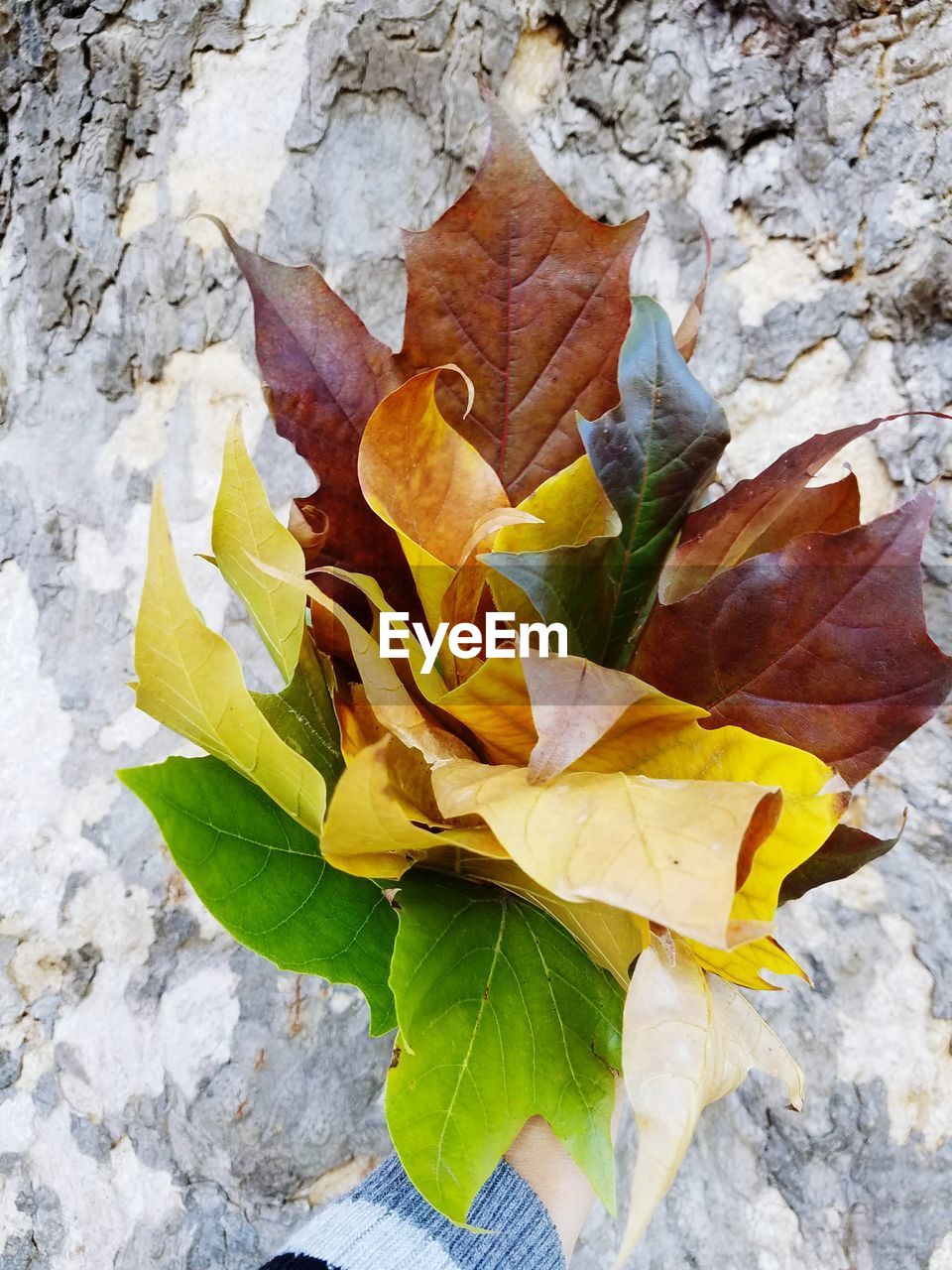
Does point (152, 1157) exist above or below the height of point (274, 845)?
below

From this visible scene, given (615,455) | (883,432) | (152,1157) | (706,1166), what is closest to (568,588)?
(615,455)

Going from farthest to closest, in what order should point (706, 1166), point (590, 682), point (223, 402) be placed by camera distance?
point (223, 402) → point (706, 1166) → point (590, 682)

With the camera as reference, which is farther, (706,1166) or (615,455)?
(706,1166)

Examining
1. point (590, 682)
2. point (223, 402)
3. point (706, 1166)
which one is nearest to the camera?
point (590, 682)

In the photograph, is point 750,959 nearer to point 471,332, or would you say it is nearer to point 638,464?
point 638,464

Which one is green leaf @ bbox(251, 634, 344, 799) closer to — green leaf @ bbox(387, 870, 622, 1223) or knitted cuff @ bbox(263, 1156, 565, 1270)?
green leaf @ bbox(387, 870, 622, 1223)

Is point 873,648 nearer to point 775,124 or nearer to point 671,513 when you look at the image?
point 671,513

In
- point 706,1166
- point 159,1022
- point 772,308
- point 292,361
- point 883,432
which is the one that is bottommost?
point 706,1166

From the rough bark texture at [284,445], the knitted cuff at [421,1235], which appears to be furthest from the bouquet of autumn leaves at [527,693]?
the rough bark texture at [284,445]

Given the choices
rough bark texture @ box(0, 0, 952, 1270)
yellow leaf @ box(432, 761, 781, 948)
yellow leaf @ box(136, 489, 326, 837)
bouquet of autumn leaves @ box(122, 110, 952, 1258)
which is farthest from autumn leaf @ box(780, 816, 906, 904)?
rough bark texture @ box(0, 0, 952, 1270)
